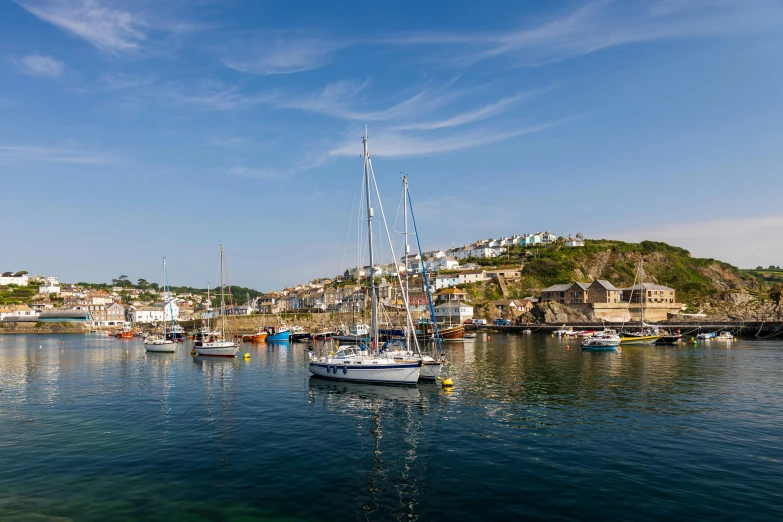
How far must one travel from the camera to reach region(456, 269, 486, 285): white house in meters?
164

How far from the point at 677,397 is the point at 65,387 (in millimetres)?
48703

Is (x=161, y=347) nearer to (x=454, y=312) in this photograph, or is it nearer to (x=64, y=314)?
(x=454, y=312)

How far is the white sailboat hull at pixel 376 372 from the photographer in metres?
37.3

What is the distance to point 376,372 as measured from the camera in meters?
38.1

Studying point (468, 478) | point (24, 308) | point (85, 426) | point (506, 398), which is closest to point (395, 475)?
point (468, 478)

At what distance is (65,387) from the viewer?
4072cm

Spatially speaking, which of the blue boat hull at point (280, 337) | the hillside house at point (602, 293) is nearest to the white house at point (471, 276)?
the hillside house at point (602, 293)

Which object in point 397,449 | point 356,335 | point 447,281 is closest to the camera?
point 397,449

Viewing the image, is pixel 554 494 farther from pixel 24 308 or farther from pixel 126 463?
pixel 24 308

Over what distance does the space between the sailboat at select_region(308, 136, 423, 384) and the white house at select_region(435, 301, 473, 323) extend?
88.2 metres

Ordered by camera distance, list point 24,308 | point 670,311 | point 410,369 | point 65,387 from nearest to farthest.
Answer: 1. point 410,369
2. point 65,387
3. point 670,311
4. point 24,308

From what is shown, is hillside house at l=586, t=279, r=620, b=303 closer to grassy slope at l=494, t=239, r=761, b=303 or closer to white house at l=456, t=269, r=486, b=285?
grassy slope at l=494, t=239, r=761, b=303

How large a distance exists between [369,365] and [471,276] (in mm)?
131471

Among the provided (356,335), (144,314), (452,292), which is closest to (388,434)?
(356,335)
